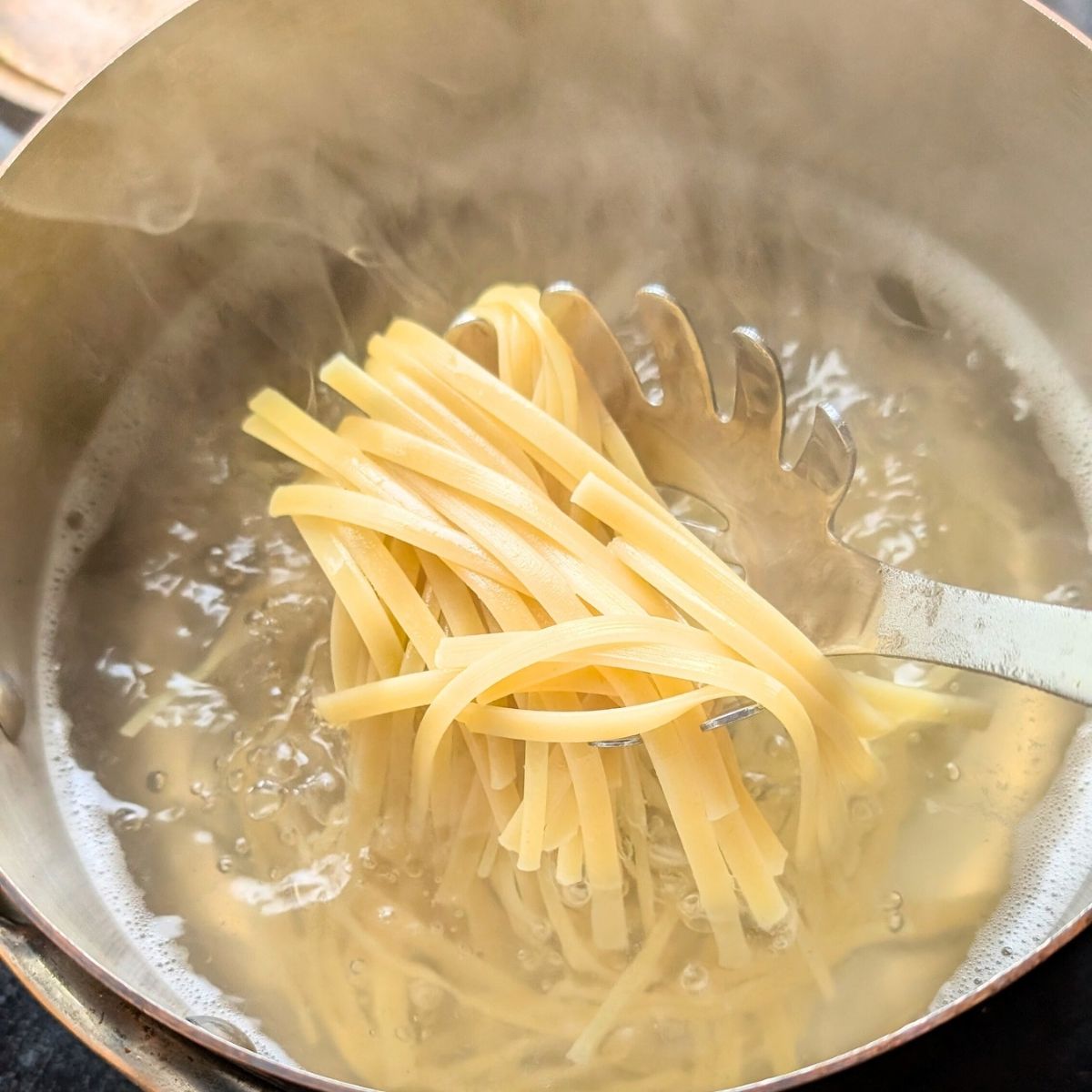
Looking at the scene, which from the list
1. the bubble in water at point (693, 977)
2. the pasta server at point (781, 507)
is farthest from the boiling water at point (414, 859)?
the pasta server at point (781, 507)

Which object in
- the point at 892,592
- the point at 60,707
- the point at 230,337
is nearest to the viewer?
the point at 892,592

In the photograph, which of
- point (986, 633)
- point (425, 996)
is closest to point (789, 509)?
point (986, 633)

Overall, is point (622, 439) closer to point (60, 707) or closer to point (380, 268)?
point (380, 268)

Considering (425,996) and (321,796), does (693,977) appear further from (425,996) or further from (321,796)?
(321,796)

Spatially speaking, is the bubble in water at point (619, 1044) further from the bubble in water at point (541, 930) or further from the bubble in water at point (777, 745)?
the bubble in water at point (777, 745)

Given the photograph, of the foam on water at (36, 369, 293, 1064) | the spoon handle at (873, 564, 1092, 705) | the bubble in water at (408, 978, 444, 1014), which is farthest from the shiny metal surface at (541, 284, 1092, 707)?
the foam on water at (36, 369, 293, 1064)

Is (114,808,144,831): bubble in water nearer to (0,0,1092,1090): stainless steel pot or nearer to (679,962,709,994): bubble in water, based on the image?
(0,0,1092,1090): stainless steel pot

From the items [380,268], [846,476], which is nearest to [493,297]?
[380,268]
